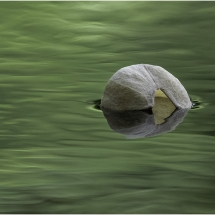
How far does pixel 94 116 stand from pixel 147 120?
0.29 meters

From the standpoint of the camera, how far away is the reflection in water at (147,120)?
3588 millimetres

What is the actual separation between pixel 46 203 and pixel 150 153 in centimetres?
72

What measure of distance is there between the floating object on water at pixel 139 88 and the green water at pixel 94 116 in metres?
0.12

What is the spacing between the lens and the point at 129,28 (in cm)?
632

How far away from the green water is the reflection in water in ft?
0.19

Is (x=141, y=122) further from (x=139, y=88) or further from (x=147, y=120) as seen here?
(x=139, y=88)

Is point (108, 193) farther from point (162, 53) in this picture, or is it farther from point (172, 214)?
point (162, 53)

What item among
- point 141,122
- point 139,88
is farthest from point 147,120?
point 139,88

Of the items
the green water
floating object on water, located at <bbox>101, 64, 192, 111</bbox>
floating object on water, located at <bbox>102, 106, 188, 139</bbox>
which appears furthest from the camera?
floating object on water, located at <bbox>101, 64, 192, 111</bbox>

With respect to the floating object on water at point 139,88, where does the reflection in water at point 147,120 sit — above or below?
below

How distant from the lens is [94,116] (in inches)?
151

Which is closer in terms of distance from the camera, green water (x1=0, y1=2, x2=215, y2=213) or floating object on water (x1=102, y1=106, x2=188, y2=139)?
green water (x1=0, y1=2, x2=215, y2=213)

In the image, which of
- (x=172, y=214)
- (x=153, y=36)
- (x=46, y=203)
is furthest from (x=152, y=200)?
(x=153, y=36)

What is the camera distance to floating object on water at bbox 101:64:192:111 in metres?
3.89
